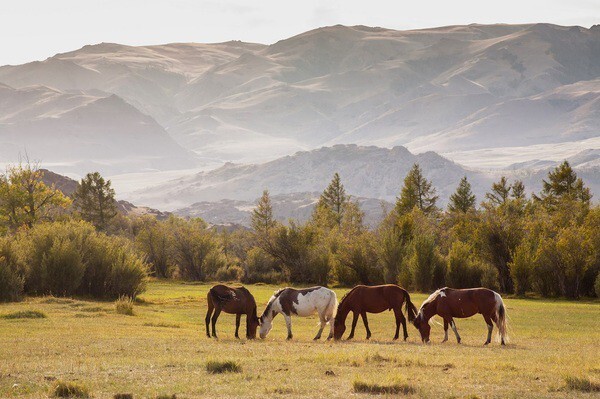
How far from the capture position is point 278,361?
18453 mm

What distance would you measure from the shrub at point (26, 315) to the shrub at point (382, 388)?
1828 cm

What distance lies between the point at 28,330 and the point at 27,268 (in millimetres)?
15244

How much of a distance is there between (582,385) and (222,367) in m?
7.04

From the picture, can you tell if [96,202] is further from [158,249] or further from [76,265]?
[76,265]

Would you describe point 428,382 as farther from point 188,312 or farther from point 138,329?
point 188,312

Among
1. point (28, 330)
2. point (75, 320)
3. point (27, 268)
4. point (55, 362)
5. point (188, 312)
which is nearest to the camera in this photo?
A: point (55, 362)

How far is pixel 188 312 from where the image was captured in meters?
36.6

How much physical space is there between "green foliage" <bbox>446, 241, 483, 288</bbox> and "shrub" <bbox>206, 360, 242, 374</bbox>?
122 ft

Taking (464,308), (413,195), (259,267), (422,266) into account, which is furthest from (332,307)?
(413,195)

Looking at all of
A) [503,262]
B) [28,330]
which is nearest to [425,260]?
[503,262]

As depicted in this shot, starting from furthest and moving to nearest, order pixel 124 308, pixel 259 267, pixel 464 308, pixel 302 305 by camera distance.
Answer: pixel 259 267 → pixel 124 308 → pixel 302 305 → pixel 464 308

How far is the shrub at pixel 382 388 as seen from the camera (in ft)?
48.5

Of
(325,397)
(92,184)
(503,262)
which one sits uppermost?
(92,184)

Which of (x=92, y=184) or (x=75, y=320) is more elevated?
(x=92, y=184)
